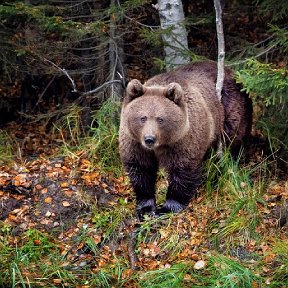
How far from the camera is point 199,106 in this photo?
Answer: 7.33 m

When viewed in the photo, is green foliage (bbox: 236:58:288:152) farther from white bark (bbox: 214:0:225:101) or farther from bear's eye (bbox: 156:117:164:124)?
bear's eye (bbox: 156:117:164:124)

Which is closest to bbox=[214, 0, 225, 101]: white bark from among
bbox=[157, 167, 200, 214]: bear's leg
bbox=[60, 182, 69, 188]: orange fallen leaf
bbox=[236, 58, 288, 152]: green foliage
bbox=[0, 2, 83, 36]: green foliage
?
bbox=[236, 58, 288, 152]: green foliage

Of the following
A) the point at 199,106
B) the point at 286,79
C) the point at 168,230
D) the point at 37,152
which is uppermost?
the point at 286,79

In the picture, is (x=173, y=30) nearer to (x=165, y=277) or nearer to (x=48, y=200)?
(x=48, y=200)

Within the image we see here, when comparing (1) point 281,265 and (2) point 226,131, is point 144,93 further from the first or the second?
(1) point 281,265

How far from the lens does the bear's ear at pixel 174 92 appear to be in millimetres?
6773

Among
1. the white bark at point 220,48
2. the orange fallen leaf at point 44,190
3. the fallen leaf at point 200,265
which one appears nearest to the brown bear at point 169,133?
the white bark at point 220,48

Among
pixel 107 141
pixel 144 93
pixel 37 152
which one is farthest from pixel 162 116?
pixel 37 152

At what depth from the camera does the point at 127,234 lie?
6984 mm

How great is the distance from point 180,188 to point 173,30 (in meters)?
3.09

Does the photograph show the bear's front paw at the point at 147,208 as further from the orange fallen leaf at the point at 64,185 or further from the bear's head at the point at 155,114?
the orange fallen leaf at the point at 64,185

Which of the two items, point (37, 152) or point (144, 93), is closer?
point (144, 93)

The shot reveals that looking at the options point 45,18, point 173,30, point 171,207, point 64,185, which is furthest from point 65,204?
point 173,30

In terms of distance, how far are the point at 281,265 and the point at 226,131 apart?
93.7 inches
